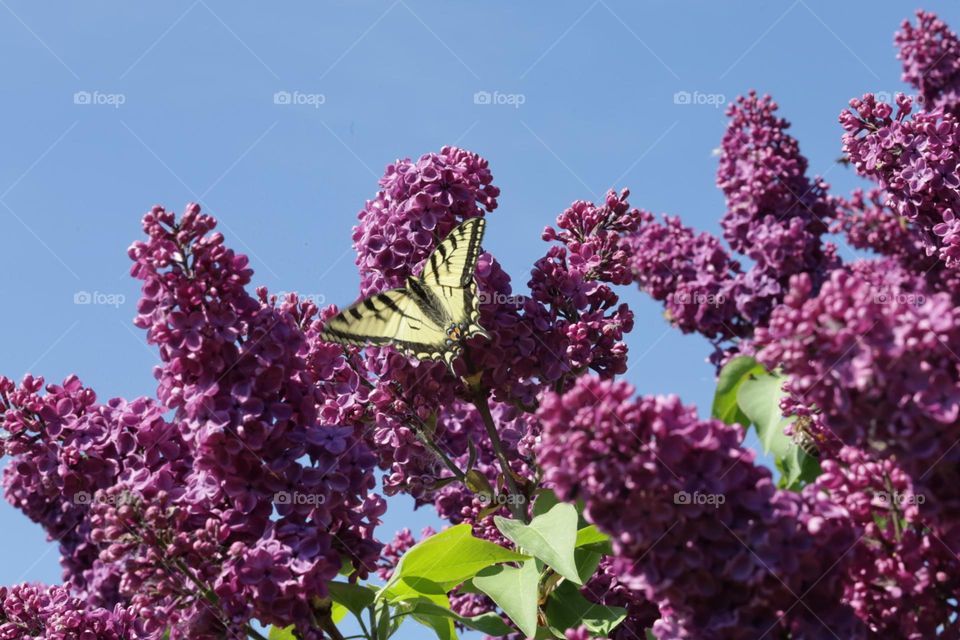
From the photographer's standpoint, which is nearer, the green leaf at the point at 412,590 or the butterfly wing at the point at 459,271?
the green leaf at the point at 412,590

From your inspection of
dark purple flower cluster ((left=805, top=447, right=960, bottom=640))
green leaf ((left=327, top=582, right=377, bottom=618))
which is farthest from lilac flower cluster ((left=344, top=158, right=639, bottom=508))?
dark purple flower cluster ((left=805, top=447, right=960, bottom=640))

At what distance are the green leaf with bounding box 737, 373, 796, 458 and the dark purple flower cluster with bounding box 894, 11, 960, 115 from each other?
3.77 metres

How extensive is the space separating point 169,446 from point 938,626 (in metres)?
2.20

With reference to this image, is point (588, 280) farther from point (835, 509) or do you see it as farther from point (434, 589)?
point (835, 509)

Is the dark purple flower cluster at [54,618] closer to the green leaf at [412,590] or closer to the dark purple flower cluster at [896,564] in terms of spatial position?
the green leaf at [412,590]

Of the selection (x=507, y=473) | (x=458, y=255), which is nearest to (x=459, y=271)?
(x=458, y=255)

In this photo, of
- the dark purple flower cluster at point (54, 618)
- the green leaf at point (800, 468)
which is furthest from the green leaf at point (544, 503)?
the dark purple flower cluster at point (54, 618)

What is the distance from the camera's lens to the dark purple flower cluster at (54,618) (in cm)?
345

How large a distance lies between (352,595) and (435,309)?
97 cm

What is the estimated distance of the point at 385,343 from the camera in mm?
3875

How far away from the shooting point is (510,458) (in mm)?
4496

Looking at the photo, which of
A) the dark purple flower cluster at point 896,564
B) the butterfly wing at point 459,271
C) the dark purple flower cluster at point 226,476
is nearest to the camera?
the dark purple flower cluster at point 896,564

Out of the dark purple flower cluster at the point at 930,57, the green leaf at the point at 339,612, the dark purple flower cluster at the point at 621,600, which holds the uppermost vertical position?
the dark purple flower cluster at the point at 930,57

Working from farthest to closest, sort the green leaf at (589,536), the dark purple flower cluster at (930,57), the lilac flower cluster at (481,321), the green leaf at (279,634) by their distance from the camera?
1. the dark purple flower cluster at (930,57)
2. the lilac flower cluster at (481,321)
3. the green leaf at (279,634)
4. the green leaf at (589,536)
